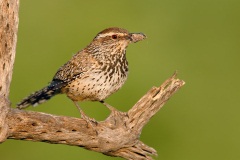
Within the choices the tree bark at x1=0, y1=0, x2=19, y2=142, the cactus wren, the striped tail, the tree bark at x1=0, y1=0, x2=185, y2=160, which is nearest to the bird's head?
the cactus wren

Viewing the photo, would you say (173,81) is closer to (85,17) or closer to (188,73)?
(188,73)

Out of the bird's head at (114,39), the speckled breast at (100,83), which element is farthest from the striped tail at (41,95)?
the bird's head at (114,39)

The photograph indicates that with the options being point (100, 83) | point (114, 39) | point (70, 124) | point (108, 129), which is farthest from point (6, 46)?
point (114, 39)

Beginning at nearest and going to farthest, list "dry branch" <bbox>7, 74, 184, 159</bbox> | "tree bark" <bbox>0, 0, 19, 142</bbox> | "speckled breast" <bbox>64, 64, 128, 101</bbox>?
"tree bark" <bbox>0, 0, 19, 142</bbox> → "dry branch" <bbox>7, 74, 184, 159</bbox> → "speckled breast" <bbox>64, 64, 128, 101</bbox>

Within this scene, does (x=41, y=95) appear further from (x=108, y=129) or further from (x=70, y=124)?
(x=70, y=124)

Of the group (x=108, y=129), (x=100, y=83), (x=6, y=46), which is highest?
(x=6, y=46)

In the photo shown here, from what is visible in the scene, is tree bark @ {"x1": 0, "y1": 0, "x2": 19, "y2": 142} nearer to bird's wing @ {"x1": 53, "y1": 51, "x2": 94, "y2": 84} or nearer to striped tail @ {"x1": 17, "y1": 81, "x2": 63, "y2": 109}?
striped tail @ {"x1": 17, "y1": 81, "x2": 63, "y2": 109}

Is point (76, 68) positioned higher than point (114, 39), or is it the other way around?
point (114, 39)
